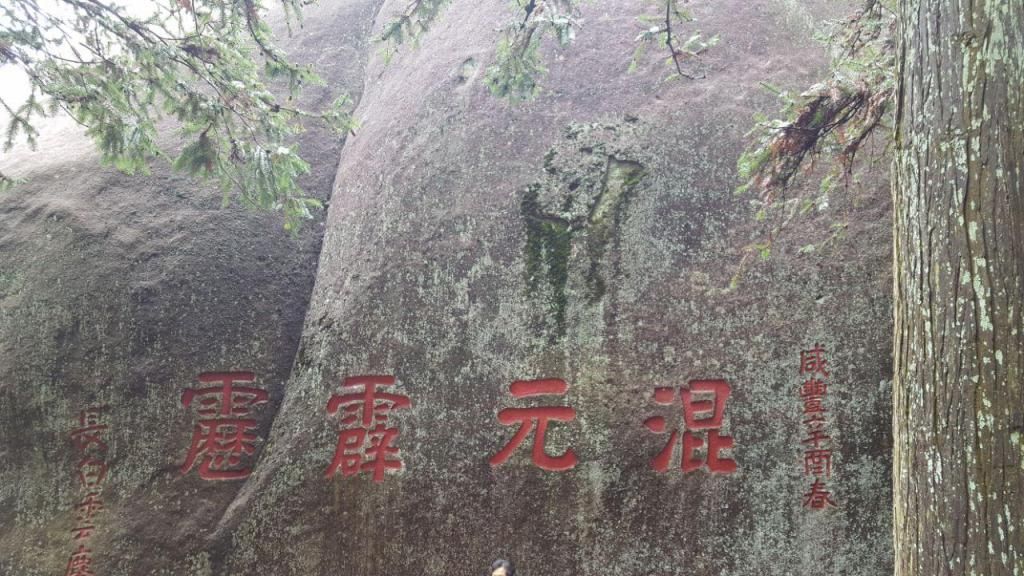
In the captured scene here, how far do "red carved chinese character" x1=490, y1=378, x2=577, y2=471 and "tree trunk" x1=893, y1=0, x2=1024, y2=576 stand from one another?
265 cm

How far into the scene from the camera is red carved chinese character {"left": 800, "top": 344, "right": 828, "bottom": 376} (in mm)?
4461

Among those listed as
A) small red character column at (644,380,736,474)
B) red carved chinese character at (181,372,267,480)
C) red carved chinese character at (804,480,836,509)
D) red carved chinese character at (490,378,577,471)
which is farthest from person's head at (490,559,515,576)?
red carved chinese character at (181,372,267,480)

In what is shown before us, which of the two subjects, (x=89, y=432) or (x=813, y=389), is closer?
(x=813, y=389)

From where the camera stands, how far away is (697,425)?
4480mm

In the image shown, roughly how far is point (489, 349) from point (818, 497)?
7.79ft

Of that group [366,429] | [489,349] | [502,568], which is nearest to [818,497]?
[502,568]

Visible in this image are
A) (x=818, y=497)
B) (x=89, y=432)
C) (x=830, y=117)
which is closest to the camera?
(x=830, y=117)

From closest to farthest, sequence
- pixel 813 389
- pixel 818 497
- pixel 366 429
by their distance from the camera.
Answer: pixel 818 497 → pixel 813 389 → pixel 366 429

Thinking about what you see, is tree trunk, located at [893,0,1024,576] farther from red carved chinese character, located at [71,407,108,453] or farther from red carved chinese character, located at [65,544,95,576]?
red carved chinese character, located at [71,407,108,453]

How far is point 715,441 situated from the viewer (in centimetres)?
445

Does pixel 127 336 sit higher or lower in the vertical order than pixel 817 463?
higher

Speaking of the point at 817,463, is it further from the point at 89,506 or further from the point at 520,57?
the point at 89,506

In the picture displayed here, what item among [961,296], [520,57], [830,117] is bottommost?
[961,296]

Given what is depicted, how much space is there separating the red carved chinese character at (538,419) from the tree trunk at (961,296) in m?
2.65
